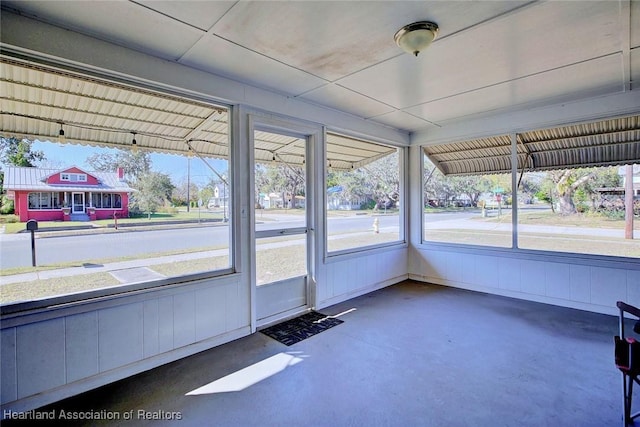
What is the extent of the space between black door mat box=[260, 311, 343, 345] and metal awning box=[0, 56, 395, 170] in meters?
1.81

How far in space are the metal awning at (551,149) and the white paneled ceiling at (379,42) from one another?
545 mm

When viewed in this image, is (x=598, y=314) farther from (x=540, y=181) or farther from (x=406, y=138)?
(x=406, y=138)

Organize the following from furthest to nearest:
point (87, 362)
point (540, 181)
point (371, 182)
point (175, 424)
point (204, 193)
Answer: point (371, 182) → point (540, 181) → point (204, 193) → point (87, 362) → point (175, 424)

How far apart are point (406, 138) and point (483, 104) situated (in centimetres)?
149

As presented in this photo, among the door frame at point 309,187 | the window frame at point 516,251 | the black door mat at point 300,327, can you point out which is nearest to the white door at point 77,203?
the door frame at point 309,187

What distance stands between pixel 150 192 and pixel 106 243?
0.52m

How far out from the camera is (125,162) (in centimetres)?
253

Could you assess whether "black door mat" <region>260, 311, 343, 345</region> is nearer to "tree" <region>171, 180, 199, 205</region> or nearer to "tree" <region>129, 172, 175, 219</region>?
"tree" <region>171, 180, 199, 205</region>

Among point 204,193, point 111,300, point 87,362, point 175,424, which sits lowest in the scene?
point 175,424

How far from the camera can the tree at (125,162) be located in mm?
2412

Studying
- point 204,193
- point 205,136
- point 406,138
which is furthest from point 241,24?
point 406,138

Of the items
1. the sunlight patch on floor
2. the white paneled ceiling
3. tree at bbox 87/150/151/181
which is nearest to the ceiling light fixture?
the white paneled ceiling

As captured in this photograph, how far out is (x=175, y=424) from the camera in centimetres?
188

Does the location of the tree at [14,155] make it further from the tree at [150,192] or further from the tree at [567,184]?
the tree at [567,184]
